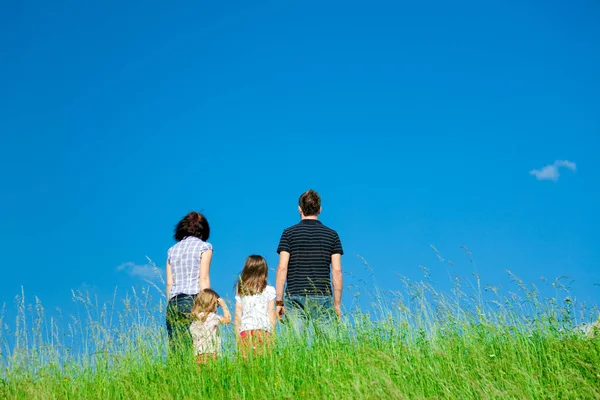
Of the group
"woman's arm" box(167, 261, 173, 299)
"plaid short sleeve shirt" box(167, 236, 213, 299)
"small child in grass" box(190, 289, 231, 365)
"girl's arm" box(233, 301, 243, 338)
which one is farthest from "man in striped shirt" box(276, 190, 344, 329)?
"woman's arm" box(167, 261, 173, 299)

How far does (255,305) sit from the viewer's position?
8.17m

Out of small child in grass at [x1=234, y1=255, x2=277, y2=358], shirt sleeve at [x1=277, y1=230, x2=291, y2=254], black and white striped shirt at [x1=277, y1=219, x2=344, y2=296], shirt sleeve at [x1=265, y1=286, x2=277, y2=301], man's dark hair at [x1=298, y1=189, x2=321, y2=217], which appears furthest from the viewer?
man's dark hair at [x1=298, y1=189, x2=321, y2=217]

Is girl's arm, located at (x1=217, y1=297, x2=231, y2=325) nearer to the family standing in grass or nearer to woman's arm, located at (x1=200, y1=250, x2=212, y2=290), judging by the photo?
the family standing in grass

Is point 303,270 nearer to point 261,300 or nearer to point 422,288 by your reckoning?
point 261,300

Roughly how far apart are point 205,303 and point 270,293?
87 centimetres

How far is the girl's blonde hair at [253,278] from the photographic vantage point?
26.9 ft

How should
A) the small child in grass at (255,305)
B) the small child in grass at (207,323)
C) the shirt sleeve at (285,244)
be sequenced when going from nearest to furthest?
the small child in grass at (207,323) < the small child in grass at (255,305) < the shirt sleeve at (285,244)

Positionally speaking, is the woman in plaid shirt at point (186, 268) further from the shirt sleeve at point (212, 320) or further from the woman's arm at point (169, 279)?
the shirt sleeve at point (212, 320)

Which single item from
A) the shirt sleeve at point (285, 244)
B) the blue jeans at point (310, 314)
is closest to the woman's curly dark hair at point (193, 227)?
the shirt sleeve at point (285, 244)

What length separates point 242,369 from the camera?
23.7 ft

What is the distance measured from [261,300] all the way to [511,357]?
318 centimetres

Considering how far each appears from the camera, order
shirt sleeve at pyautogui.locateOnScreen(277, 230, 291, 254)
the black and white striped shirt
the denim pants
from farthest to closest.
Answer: shirt sleeve at pyautogui.locateOnScreen(277, 230, 291, 254)
the black and white striped shirt
the denim pants

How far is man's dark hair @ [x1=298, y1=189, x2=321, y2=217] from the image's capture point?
8625 millimetres

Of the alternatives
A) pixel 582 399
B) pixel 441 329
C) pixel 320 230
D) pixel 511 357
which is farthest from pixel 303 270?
pixel 582 399
